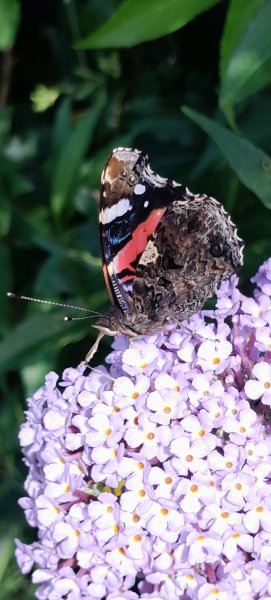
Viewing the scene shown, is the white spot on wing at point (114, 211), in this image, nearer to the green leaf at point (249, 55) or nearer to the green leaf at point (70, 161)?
the green leaf at point (249, 55)

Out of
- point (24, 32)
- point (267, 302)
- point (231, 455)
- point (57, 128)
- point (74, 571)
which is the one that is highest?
point (24, 32)

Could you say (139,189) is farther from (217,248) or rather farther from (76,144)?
(76,144)

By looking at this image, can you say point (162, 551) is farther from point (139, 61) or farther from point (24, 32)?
point (24, 32)

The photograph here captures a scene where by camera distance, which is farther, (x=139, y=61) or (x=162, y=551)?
(x=139, y=61)

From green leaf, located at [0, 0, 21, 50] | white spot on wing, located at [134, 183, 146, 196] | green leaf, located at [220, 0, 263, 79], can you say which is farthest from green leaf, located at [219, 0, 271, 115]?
green leaf, located at [0, 0, 21, 50]

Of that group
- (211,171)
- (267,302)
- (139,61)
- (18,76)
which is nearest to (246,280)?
(211,171)

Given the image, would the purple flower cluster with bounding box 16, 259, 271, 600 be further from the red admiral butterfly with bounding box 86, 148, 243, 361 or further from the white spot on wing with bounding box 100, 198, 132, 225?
the white spot on wing with bounding box 100, 198, 132, 225
